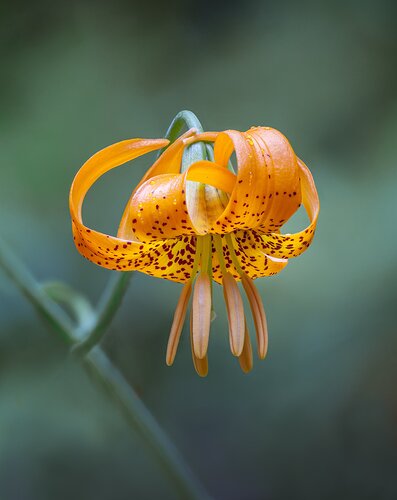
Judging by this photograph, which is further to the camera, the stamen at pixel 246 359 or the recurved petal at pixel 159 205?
the stamen at pixel 246 359

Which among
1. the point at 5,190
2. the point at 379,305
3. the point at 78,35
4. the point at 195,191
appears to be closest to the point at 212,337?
the point at 379,305

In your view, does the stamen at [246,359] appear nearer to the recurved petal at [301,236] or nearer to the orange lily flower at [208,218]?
the orange lily flower at [208,218]

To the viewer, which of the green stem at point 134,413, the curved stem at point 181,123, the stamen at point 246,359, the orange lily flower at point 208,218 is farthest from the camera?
the green stem at point 134,413

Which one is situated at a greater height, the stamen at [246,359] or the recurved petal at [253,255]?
the recurved petal at [253,255]

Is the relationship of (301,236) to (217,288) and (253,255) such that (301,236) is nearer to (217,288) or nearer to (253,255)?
(253,255)

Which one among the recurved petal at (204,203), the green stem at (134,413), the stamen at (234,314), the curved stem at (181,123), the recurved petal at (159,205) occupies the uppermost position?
the curved stem at (181,123)

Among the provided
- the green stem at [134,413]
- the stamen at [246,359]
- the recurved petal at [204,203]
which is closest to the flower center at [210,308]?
the stamen at [246,359]

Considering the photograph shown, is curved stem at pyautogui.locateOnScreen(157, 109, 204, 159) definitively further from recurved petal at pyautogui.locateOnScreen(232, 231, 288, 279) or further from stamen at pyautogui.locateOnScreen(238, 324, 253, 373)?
stamen at pyautogui.locateOnScreen(238, 324, 253, 373)
